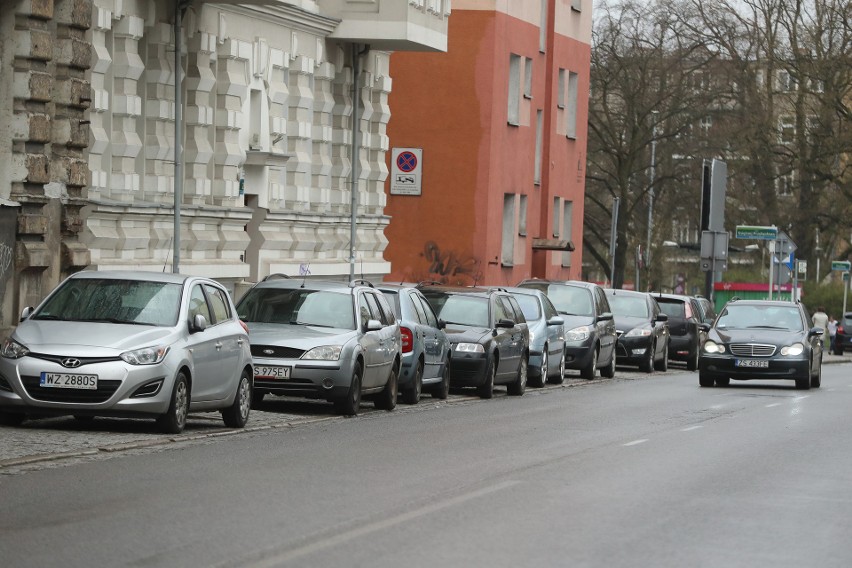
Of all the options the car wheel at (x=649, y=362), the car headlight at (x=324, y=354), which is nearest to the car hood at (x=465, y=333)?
the car headlight at (x=324, y=354)

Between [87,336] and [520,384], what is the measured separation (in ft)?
43.4

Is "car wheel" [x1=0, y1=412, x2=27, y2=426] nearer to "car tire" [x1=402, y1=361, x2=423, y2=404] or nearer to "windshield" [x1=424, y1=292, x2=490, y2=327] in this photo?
"car tire" [x1=402, y1=361, x2=423, y2=404]

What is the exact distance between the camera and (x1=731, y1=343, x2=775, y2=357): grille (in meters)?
33.3

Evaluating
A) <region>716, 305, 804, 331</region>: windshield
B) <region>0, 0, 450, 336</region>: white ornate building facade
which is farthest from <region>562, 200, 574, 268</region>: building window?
<region>716, 305, 804, 331</region>: windshield

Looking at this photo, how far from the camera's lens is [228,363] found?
63.4 feet

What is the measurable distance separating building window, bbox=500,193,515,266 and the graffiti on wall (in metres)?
2.39

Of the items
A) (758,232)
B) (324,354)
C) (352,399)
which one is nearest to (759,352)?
(352,399)

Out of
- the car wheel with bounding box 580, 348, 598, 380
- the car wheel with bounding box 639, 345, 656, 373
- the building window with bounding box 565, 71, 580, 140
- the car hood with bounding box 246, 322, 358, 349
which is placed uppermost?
the building window with bounding box 565, 71, 580, 140

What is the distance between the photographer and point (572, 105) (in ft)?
192

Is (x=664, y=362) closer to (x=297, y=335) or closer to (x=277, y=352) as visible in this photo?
(x=297, y=335)

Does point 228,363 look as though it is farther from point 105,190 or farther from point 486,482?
point 105,190

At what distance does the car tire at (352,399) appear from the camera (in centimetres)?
2194

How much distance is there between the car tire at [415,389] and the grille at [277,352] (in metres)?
3.94

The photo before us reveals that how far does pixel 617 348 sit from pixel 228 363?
2394 centimetres
